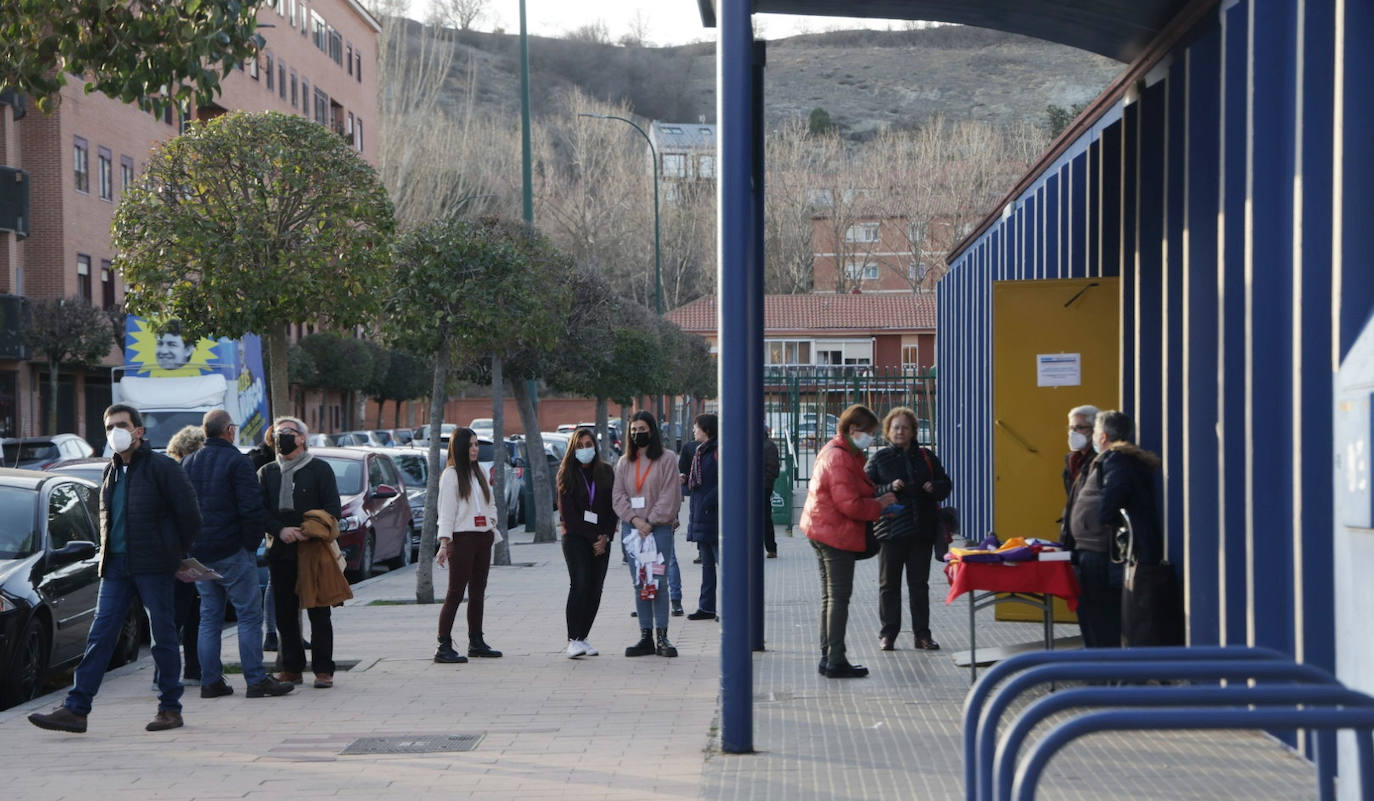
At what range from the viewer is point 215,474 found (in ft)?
33.0

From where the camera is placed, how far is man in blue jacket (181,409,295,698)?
10.1 metres

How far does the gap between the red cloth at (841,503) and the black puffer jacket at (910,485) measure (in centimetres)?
112

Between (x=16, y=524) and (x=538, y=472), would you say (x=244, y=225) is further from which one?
(x=538, y=472)

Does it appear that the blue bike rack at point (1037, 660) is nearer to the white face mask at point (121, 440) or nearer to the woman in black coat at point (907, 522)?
the white face mask at point (121, 440)

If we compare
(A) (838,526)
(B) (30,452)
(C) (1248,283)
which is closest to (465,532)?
(A) (838,526)

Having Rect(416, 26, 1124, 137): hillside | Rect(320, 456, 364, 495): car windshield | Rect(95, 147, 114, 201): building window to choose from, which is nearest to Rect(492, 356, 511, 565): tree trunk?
Rect(320, 456, 364, 495): car windshield

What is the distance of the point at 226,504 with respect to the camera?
10.1m

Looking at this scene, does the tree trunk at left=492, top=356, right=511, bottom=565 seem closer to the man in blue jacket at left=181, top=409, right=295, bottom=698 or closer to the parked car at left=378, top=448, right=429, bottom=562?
the parked car at left=378, top=448, right=429, bottom=562

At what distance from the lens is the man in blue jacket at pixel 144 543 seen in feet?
29.8

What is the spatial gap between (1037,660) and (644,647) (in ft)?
25.2

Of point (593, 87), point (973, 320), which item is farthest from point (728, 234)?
point (593, 87)

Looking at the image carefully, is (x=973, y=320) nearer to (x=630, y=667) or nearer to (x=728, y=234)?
Answer: (x=630, y=667)

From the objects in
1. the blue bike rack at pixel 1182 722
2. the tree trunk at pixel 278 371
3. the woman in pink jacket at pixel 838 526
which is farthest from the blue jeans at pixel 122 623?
the blue bike rack at pixel 1182 722

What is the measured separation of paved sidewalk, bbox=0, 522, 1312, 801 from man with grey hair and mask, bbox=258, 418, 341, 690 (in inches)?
8.4
